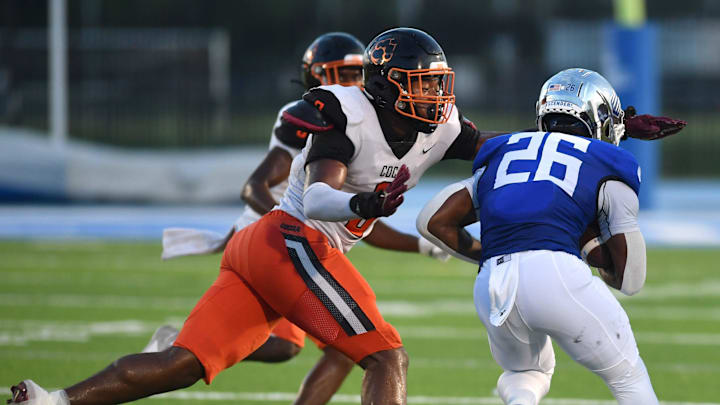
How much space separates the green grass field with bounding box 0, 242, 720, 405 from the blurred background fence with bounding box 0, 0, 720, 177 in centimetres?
784

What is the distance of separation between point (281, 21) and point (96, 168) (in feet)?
38.4

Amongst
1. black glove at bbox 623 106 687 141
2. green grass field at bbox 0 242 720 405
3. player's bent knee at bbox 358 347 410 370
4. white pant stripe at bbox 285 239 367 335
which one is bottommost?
green grass field at bbox 0 242 720 405

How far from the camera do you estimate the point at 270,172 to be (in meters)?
4.73

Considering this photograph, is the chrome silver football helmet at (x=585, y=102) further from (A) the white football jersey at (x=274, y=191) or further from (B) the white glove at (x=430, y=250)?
(A) the white football jersey at (x=274, y=191)

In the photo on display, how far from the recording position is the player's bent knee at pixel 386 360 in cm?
371

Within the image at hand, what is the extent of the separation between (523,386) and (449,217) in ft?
2.01

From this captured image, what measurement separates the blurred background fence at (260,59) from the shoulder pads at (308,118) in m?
15.1

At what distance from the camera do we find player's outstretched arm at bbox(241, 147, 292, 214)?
181 inches

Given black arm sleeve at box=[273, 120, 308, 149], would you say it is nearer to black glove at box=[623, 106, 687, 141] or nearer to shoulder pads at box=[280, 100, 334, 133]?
shoulder pads at box=[280, 100, 334, 133]

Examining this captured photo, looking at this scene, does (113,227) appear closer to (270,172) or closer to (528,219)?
(270,172)

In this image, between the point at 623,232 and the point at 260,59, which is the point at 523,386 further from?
the point at 260,59

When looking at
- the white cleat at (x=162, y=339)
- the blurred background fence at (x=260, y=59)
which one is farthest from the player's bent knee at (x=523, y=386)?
the blurred background fence at (x=260, y=59)

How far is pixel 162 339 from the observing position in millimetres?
4441

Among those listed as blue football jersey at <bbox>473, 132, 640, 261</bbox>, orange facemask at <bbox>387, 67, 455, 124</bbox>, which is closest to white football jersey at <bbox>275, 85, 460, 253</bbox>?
orange facemask at <bbox>387, 67, 455, 124</bbox>
